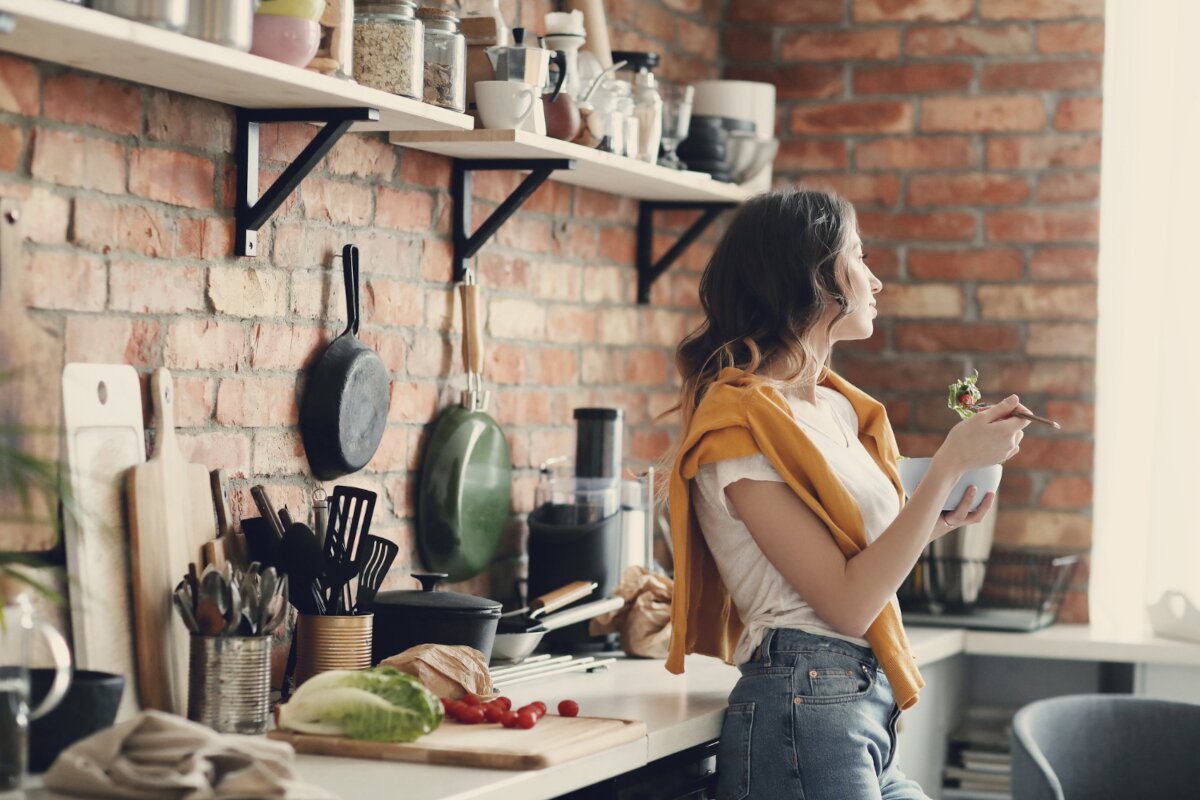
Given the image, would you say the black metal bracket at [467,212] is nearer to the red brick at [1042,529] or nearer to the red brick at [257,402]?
the red brick at [257,402]

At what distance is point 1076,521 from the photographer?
3.42 m

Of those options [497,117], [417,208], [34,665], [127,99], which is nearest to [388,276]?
[417,208]

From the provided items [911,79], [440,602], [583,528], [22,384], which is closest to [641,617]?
[583,528]

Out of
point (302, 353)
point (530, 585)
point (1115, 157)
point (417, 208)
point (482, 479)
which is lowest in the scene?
point (530, 585)

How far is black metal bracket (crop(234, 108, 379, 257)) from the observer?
212 centimetres

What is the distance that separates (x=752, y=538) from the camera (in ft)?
7.15

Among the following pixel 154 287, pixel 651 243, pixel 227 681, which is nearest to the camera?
pixel 227 681

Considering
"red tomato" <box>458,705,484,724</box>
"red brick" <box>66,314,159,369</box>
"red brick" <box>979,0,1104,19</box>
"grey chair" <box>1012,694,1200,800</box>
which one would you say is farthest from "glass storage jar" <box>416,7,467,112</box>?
"red brick" <box>979,0,1104,19</box>

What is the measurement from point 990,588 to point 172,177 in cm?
204

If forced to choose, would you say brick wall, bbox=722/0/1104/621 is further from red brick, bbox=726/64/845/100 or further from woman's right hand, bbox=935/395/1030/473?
woman's right hand, bbox=935/395/1030/473

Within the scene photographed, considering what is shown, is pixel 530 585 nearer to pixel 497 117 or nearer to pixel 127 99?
pixel 497 117

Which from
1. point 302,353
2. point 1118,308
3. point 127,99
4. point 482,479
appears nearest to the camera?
point 127,99

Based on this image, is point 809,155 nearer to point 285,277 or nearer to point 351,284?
point 351,284

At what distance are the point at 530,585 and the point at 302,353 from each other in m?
0.67
